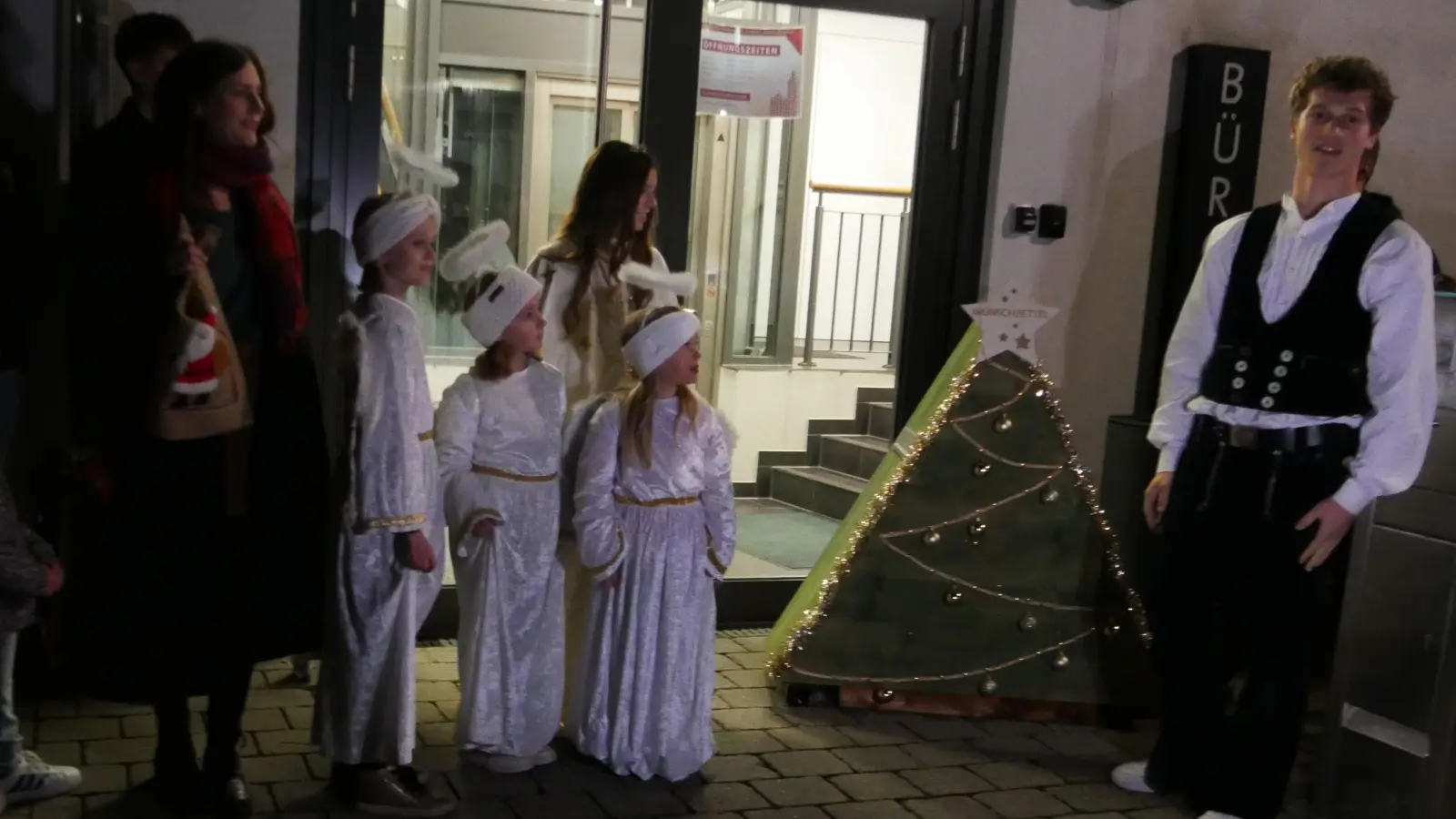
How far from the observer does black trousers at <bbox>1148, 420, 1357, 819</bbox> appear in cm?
280

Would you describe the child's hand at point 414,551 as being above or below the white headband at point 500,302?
below

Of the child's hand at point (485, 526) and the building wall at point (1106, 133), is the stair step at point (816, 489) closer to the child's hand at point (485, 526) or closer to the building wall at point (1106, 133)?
the building wall at point (1106, 133)

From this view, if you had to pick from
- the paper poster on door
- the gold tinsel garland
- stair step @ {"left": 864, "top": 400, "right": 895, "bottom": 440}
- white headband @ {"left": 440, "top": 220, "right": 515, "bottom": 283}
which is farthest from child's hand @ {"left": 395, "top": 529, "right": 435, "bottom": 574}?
stair step @ {"left": 864, "top": 400, "right": 895, "bottom": 440}

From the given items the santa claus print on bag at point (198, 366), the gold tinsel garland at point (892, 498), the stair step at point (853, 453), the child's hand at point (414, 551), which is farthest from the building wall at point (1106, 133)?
the santa claus print on bag at point (198, 366)

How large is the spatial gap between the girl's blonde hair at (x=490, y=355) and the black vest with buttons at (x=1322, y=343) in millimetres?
1583

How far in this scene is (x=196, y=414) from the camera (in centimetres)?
242

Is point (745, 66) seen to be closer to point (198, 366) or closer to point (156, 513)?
point (198, 366)

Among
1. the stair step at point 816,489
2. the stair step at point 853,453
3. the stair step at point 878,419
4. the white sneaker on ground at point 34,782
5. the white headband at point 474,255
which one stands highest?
the white headband at point 474,255

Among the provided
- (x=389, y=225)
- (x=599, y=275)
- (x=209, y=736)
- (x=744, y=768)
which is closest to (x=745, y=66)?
(x=599, y=275)

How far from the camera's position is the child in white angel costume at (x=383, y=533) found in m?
2.54

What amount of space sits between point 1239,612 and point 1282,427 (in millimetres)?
435

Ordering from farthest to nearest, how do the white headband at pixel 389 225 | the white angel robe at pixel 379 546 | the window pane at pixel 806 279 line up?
the window pane at pixel 806 279 < the white headband at pixel 389 225 < the white angel robe at pixel 379 546

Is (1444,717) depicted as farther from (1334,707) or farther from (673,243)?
(673,243)

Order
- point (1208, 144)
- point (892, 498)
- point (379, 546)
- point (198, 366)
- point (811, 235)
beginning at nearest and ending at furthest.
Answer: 1. point (198, 366)
2. point (379, 546)
3. point (892, 498)
4. point (1208, 144)
5. point (811, 235)
